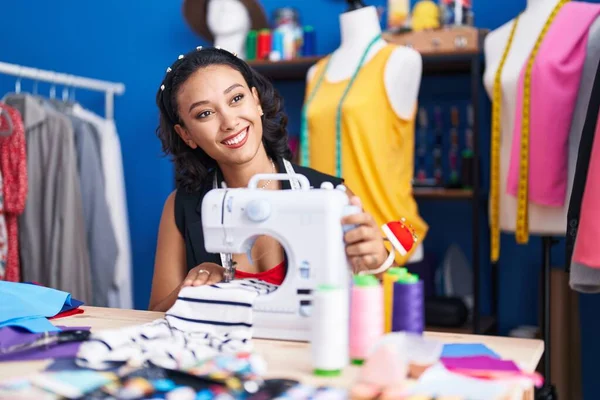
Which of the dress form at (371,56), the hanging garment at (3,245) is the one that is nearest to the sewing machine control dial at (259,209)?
the dress form at (371,56)

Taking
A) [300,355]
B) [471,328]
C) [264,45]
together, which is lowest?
[471,328]

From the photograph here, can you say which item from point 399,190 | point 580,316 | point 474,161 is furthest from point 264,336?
point 580,316

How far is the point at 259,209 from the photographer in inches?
55.7

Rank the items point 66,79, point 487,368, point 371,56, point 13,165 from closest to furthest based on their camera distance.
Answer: point 487,368, point 371,56, point 13,165, point 66,79

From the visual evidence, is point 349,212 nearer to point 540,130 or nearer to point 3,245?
point 540,130

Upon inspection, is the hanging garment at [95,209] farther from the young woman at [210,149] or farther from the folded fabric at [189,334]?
the folded fabric at [189,334]

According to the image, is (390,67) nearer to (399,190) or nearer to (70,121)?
(399,190)

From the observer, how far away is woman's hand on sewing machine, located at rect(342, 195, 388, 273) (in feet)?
4.57

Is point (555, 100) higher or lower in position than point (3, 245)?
higher

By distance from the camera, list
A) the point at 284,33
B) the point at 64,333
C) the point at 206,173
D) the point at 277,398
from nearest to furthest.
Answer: the point at 277,398 < the point at 64,333 < the point at 206,173 < the point at 284,33

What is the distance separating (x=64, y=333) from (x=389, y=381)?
0.67 meters

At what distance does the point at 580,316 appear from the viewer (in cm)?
320

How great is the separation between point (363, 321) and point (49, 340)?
0.59m

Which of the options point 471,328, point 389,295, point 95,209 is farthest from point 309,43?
point 389,295
